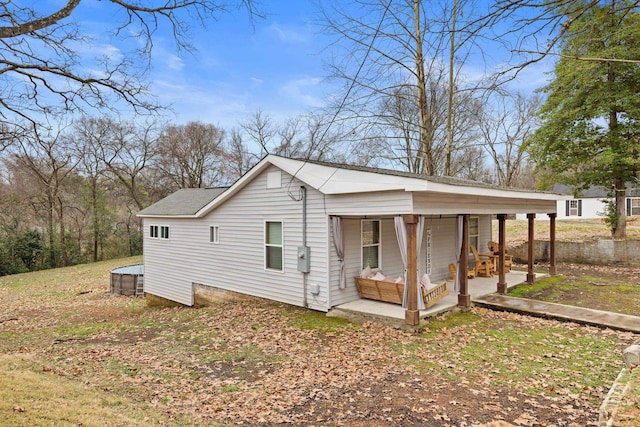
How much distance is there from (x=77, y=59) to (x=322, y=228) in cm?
658

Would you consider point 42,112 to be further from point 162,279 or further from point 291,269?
point 162,279

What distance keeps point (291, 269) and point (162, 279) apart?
737 centimetres

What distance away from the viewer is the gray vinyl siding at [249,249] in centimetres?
937

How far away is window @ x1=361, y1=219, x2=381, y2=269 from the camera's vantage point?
32.8 ft

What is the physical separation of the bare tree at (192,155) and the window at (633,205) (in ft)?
117

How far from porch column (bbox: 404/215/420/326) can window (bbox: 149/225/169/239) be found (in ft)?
33.3

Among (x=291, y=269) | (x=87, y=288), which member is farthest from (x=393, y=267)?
(x=87, y=288)

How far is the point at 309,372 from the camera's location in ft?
19.6

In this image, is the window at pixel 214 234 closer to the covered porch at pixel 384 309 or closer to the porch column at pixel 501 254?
the covered porch at pixel 384 309

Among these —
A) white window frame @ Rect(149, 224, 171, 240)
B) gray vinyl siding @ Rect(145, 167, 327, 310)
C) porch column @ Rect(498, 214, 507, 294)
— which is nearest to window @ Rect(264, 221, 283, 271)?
gray vinyl siding @ Rect(145, 167, 327, 310)

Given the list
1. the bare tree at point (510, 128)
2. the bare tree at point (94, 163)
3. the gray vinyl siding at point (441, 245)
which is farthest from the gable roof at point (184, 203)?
the bare tree at point (510, 128)

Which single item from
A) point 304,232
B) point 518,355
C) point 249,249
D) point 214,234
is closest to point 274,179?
point 304,232

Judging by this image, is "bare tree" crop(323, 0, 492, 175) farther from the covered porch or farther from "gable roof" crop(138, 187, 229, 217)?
"gable roof" crop(138, 187, 229, 217)

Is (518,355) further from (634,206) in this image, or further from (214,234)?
(634,206)
